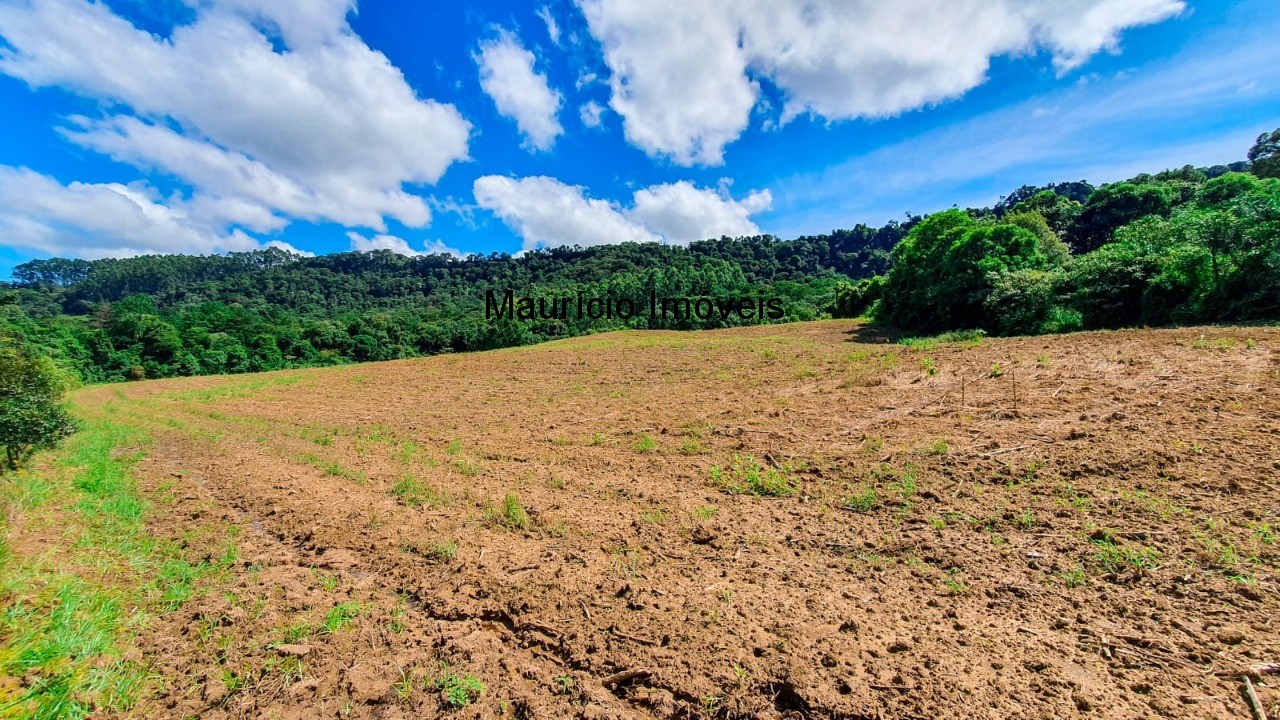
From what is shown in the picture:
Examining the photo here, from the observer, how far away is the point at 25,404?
35.1ft

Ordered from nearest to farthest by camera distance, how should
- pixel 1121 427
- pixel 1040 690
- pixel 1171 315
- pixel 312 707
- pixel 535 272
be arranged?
pixel 1040 690 → pixel 312 707 → pixel 1121 427 → pixel 1171 315 → pixel 535 272

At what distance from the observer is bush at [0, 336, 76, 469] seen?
34.3ft

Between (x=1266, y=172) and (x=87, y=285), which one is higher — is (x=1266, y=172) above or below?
below

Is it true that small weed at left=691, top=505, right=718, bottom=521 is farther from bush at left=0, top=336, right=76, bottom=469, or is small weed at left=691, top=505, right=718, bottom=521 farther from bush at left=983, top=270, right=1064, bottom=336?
bush at left=983, top=270, right=1064, bottom=336

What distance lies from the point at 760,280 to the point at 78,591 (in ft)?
333

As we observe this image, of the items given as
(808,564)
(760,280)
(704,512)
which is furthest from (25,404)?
(760,280)

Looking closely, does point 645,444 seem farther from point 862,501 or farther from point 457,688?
point 457,688

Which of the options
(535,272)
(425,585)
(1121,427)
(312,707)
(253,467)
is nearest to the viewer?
(312,707)

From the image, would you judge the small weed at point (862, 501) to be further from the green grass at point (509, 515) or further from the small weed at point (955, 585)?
the green grass at point (509, 515)

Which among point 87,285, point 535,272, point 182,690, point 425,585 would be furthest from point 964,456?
point 87,285

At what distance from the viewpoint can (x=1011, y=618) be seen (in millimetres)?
3299

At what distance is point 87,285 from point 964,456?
16872cm

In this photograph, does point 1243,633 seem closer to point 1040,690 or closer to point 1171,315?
point 1040,690

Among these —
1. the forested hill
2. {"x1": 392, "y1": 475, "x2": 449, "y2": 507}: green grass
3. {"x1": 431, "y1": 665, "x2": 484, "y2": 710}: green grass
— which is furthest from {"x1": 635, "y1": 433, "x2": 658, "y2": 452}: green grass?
the forested hill
